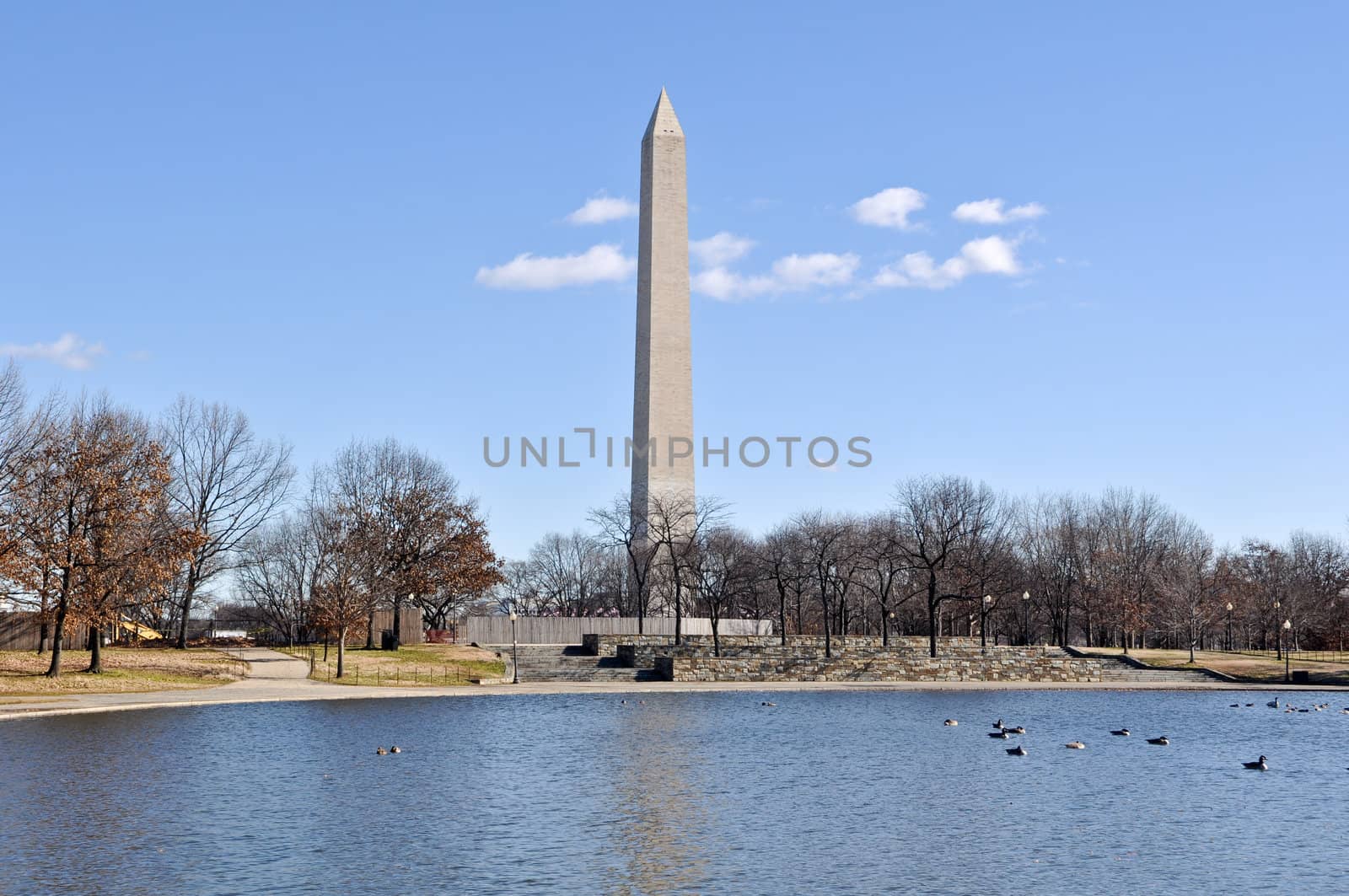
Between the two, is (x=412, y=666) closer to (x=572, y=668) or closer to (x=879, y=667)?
(x=572, y=668)

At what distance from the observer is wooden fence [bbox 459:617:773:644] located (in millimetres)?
69750

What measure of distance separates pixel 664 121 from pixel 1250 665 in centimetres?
4341

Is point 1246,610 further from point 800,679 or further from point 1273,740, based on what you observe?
point 1273,740

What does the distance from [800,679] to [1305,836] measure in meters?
35.0

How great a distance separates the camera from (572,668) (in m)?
56.0

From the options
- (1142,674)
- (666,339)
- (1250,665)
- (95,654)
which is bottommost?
(1142,674)

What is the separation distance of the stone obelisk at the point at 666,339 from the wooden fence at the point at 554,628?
270 inches

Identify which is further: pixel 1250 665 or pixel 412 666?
pixel 1250 665

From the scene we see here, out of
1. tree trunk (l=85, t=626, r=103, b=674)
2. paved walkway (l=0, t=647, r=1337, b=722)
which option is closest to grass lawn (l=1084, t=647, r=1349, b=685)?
paved walkway (l=0, t=647, r=1337, b=722)

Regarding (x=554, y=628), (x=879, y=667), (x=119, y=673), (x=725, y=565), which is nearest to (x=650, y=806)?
(x=119, y=673)

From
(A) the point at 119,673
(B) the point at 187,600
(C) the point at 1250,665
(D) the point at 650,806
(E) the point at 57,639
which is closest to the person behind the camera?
(D) the point at 650,806

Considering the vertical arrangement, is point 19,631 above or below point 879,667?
above

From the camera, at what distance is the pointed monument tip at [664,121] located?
7088cm

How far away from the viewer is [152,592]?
52156mm
